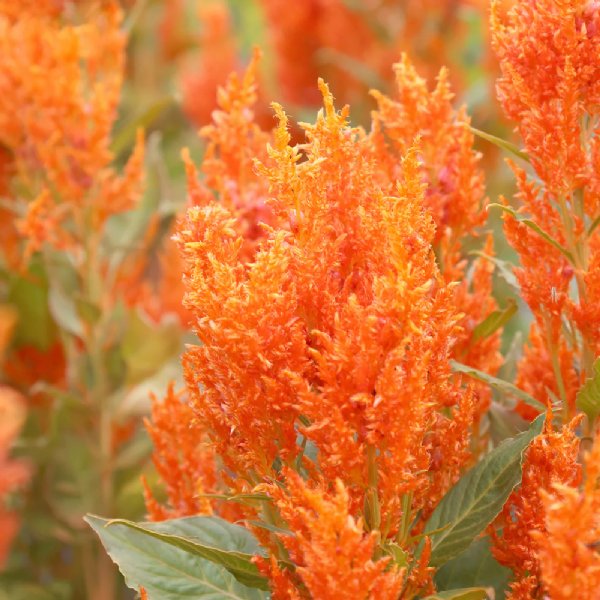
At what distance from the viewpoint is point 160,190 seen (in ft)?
9.82

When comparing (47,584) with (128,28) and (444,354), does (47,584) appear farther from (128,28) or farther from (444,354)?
(444,354)

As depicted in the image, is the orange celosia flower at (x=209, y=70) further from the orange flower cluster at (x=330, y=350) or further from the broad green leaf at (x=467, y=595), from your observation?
the broad green leaf at (x=467, y=595)

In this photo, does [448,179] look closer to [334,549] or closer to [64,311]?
[334,549]

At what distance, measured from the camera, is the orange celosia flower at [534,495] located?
1343 millimetres

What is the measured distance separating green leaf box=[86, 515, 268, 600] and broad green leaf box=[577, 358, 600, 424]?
53 cm

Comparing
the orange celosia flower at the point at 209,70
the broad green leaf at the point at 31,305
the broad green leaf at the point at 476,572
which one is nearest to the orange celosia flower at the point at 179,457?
the broad green leaf at the point at 476,572

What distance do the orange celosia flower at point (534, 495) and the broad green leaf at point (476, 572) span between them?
6.2 inches

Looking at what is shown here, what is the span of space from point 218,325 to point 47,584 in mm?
2292

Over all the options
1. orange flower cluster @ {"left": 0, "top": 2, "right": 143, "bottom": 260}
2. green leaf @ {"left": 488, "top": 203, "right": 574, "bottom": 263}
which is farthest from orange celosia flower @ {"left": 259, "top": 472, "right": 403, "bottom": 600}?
orange flower cluster @ {"left": 0, "top": 2, "right": 143, "bottom": 260}

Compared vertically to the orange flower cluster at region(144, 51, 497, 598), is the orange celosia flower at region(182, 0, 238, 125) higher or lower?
higher

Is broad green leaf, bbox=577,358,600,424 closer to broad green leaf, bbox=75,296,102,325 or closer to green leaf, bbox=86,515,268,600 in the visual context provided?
green leaf, bbox=86,515,268,600

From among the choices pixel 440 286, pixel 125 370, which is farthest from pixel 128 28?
pixel 440 286

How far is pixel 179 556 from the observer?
1.52m

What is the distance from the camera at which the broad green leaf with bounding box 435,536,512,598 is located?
163cm
